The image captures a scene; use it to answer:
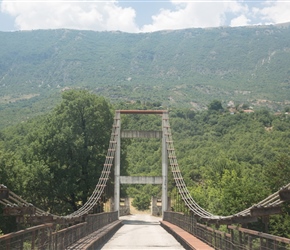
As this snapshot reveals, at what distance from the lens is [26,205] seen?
37.0ft

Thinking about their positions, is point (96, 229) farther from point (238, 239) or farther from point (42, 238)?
point (42, 238)

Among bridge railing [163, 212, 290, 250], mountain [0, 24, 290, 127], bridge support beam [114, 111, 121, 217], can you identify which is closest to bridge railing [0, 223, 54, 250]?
bridge railing [163, 212, 290, 250]

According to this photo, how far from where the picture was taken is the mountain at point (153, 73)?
132m

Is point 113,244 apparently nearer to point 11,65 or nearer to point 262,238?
point 262,238

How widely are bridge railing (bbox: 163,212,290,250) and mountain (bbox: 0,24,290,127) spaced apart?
285ft

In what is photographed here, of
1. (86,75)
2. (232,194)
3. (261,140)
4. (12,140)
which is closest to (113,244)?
(232,194)

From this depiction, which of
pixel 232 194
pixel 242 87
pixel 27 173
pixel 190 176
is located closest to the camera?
pixel 27 173

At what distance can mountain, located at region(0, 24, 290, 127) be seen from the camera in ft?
432

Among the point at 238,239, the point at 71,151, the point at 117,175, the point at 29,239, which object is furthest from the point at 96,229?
the point at 117,175

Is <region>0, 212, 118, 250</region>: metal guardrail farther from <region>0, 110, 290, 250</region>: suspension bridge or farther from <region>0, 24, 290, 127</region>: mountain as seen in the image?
<region>0, 24, 290, 127</region>: mountain

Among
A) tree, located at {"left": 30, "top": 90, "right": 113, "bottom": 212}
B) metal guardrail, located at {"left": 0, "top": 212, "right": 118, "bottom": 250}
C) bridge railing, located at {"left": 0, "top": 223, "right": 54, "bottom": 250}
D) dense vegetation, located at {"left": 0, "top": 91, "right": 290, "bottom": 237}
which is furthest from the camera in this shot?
tree, located at {"left": 30, "top": 90, "right": 113, "bottom": 212}

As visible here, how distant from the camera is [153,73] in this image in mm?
177875

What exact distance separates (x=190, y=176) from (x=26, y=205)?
52.7 metres

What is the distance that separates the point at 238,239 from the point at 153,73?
167899 millimetres
